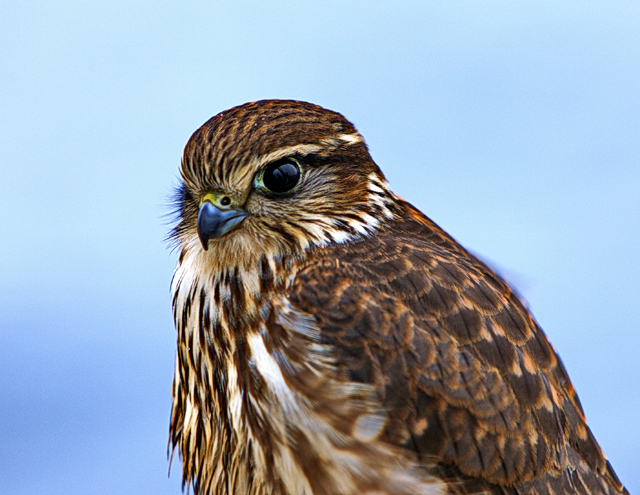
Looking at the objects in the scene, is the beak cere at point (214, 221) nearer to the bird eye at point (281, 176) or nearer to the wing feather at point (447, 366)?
the bird eye at point (281, 176)

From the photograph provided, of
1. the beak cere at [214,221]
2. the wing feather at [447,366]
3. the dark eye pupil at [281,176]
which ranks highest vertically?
the dark eye pupil at [281,176]

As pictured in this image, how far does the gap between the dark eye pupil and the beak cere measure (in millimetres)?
159

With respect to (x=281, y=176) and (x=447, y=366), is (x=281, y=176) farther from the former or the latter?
(x=447, y=366)

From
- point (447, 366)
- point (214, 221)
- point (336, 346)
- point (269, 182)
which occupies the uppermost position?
point (269, 182)

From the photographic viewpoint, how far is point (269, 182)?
2.89m

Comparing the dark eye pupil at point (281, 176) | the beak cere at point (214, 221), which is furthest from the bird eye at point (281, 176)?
the beak cere at point (214, 221)

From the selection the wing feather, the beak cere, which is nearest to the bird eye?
the beak cere

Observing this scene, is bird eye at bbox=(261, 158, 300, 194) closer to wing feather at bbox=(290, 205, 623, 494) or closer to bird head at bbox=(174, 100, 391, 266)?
bird head at bbox=(174, 100, 391, 266)

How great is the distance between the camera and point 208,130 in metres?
2.92

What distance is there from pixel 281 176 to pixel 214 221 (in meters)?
0.31

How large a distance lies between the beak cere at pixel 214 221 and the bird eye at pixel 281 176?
0.51ft

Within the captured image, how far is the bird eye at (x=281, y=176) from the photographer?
9.44 feet

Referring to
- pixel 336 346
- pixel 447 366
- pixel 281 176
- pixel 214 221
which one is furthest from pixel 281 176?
pixel 447 366

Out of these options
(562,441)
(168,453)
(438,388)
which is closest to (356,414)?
(438,388)
